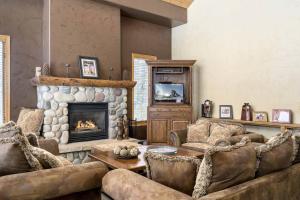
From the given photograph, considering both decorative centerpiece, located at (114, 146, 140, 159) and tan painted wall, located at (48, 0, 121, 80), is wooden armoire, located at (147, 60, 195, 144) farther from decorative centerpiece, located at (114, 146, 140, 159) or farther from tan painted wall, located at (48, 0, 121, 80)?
decorative centerpiece, located at (114, 146, 140, 159)

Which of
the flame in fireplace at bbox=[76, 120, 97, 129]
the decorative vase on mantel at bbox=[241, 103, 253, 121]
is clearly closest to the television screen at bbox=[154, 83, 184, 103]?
the decorative vase on mantel at bbox=[241, 103, 253, 121]

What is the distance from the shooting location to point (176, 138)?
4477 millimetres

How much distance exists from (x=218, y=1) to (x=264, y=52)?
1700 millimetres

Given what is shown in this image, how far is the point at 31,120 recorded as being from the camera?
422 cm

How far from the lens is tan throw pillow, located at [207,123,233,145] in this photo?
407cm

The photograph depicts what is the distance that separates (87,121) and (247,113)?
327 cm

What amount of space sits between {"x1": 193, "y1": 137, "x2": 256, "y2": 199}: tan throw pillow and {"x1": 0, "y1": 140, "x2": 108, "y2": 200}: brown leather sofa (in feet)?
2.91

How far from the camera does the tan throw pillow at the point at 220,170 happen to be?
5.15ft

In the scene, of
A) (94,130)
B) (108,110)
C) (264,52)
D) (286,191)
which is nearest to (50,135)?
(94,130)

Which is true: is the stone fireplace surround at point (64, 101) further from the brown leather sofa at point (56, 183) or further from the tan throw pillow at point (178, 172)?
the tan throw pillow at point (178, 172)

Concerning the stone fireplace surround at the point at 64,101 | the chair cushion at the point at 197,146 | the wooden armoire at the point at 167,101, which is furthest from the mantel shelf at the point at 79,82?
the chair cushion at the point at 197,146

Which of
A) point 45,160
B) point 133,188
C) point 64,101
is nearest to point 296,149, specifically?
point 133,188

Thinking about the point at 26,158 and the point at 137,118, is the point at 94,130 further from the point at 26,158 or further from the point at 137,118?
the point at 26,158

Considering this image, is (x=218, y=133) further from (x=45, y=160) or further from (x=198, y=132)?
(x=45, y=160)
